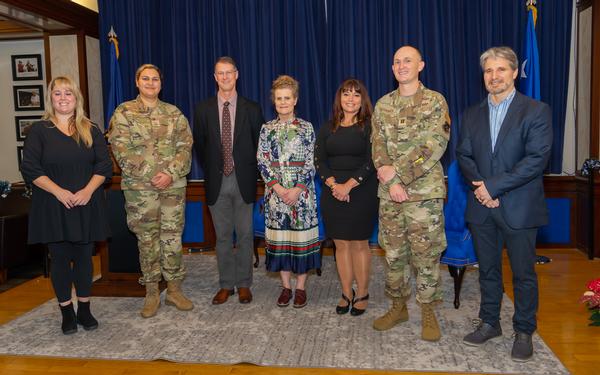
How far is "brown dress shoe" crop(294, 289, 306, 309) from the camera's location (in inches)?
154

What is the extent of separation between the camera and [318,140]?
11.9 feet

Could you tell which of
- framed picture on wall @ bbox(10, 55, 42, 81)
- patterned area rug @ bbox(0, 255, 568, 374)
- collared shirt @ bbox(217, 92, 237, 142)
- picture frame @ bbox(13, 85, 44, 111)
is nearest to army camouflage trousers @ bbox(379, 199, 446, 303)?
patterned area rug @ bbox(0, 255, 568, 374)

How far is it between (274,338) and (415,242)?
102 centimetres

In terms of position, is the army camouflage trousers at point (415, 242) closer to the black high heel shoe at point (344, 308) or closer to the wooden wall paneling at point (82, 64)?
the black high heel shoe at point (344, 308)

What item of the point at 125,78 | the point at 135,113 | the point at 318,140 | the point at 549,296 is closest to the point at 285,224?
the point at 318,140

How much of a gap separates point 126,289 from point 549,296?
324 cm

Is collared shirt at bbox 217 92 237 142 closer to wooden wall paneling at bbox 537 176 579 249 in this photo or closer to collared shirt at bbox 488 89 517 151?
collared shirt at bbox 488 89 517 151

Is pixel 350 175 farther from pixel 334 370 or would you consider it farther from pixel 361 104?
pixel 334 370

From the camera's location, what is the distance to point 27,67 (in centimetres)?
720

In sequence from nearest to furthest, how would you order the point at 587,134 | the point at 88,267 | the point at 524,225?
the point at 524,225, the point at 88,267, the point at 587,134

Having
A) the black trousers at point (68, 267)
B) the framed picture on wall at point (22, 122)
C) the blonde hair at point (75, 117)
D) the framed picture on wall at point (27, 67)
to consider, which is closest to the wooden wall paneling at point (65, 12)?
the framed picture on wall at point (27, 67)

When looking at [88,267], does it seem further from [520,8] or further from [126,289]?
[520,8]

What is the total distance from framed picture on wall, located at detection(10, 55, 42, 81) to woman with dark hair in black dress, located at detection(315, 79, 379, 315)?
514 centimetres

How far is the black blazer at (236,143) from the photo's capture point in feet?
12.7
